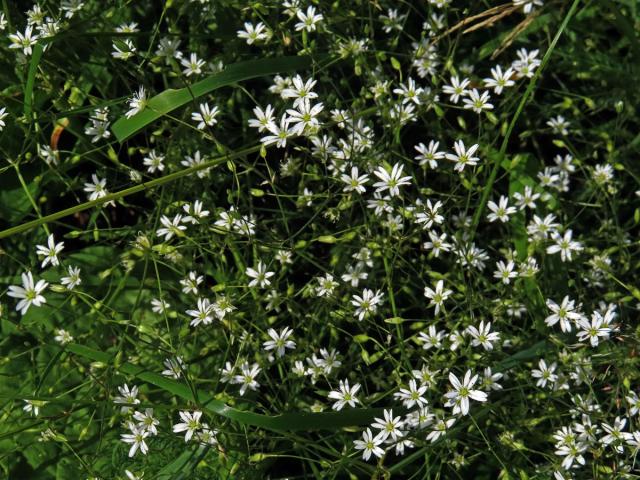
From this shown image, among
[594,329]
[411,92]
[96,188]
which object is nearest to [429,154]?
[411,92]

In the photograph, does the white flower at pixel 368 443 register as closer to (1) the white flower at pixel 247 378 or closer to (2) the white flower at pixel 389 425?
(2) the white flower at pixel 389 425

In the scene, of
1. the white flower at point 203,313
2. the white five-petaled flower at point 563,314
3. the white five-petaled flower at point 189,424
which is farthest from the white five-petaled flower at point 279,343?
the white five-petaled flower at point 563,314

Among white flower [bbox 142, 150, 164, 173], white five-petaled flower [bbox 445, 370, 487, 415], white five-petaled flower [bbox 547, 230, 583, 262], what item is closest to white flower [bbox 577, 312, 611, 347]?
white five-petaled flower [bbox 547, 230, 583, 262]

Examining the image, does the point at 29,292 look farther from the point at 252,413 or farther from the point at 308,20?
the point at 308,20

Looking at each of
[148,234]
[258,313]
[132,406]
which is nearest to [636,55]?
[258,313]

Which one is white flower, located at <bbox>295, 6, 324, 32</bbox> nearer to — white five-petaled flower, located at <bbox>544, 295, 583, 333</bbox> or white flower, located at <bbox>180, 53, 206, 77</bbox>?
white flower, located at <bbox>180, 53, 206, 77</bbox>
